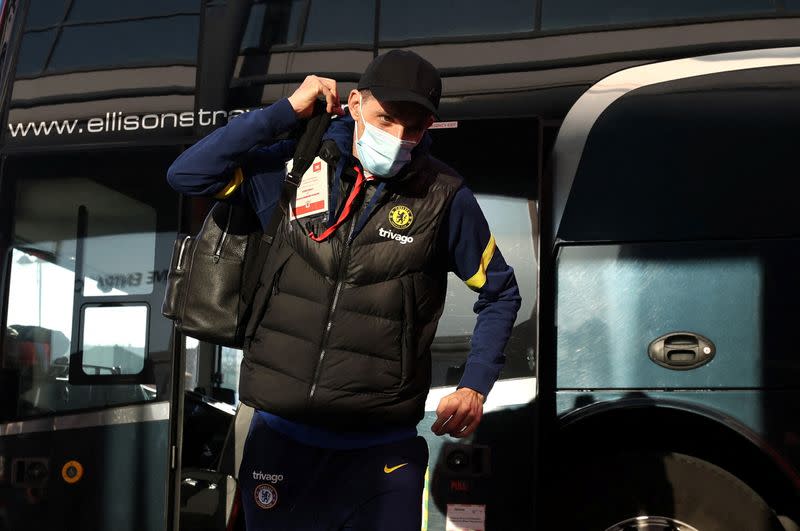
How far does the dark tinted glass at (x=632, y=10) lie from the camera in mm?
3957

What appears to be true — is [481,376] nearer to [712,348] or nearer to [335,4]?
[712,348]

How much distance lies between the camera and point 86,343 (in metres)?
4.34

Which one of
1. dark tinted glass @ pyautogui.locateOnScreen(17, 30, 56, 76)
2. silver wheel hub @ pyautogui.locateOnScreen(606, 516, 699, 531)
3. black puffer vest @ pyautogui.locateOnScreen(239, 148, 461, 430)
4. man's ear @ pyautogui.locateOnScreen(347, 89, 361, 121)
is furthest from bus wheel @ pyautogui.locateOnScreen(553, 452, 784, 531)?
dark tinted glass @ pyautogui.locateOnScreen(17, 30, 56, 76)

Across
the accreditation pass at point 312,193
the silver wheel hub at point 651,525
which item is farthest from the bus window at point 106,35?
the silver wheel hub at point 651,525

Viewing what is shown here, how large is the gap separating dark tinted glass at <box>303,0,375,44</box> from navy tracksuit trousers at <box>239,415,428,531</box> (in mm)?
2319

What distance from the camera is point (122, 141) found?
441cm

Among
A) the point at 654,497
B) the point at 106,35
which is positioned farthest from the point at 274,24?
the point at 654,497

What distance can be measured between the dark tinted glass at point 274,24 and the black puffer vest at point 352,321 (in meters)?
2.07

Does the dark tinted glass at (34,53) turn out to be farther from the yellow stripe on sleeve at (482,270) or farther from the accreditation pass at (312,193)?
the yellow stripe on sleeve at (482,270)

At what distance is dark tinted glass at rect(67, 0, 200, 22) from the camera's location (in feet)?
14.7

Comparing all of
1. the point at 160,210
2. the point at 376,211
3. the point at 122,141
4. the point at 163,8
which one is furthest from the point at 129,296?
the point at 376,211

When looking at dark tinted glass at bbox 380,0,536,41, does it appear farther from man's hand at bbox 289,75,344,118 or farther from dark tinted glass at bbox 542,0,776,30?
man's hand at bbox 289,75,344,118

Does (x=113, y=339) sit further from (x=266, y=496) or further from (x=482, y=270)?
(x=482, y=270)

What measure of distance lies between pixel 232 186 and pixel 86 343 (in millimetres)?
2199
